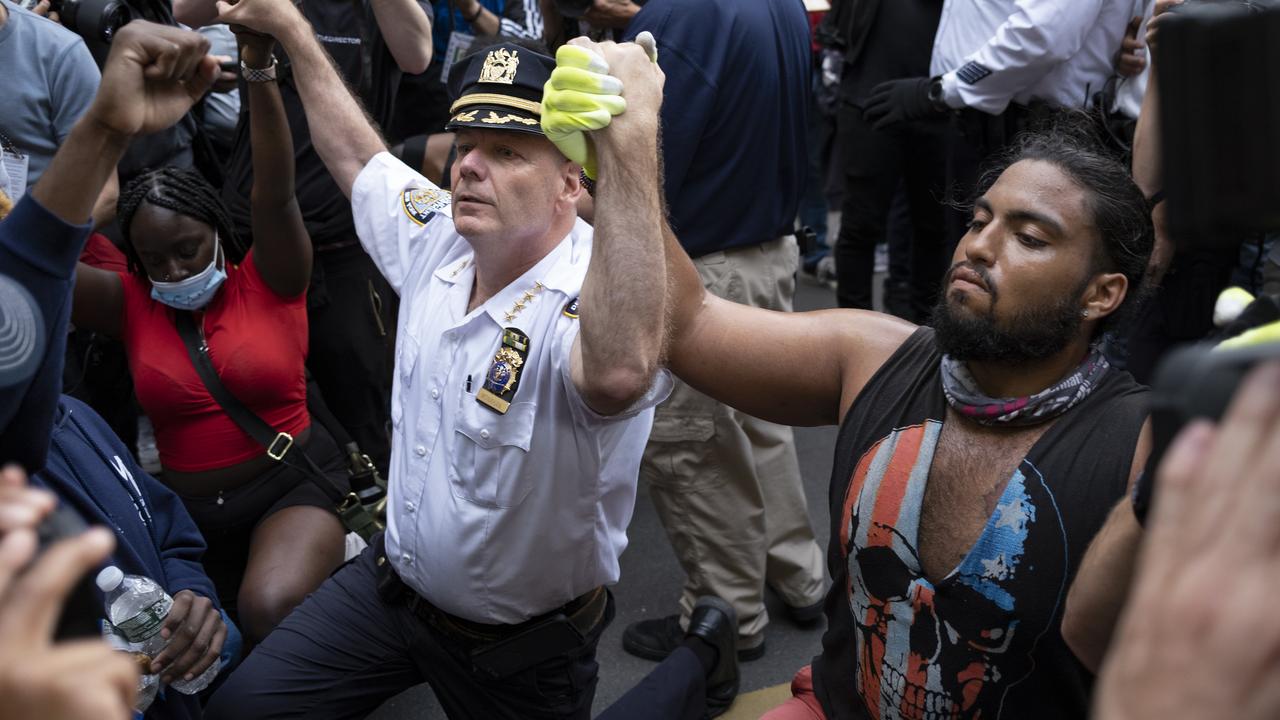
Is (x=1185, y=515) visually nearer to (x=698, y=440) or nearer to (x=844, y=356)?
(x=844, y=356)

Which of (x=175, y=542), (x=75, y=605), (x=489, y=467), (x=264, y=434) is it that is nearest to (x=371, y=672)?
(x=175, y=542)

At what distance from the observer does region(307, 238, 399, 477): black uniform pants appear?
156 inches

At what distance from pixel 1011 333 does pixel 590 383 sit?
0.74 m

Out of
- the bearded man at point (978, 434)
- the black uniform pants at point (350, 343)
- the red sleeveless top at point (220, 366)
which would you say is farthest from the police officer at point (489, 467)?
the black uniform pants at point (350, 343)

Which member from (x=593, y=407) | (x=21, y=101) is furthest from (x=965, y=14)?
(x=21, y=101)

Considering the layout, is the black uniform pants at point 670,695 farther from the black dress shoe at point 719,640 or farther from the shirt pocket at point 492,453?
the shirt pocket at point 492,453

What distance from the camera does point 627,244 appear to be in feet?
6.67

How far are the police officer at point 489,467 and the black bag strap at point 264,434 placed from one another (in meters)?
0.45

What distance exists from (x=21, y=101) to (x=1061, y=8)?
322 cm

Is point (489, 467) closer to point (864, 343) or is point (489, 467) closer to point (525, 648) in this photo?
point (525, 648)

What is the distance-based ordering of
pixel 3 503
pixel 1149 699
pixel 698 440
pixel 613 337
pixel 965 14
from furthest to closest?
pixel 965 14, pixel 698 440, pixel 613 337, pixel 3 503, pixel 1149 699

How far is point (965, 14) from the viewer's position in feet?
14.2

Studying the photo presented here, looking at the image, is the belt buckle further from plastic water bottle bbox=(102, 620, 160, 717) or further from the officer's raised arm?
the officer's raised arm

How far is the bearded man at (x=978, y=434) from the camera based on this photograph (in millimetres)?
1911
